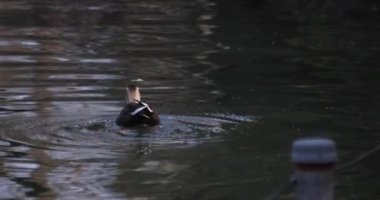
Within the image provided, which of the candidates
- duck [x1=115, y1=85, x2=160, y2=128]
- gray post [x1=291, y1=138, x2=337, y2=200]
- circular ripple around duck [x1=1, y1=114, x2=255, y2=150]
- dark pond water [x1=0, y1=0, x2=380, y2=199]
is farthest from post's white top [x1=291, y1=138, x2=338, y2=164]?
duck [x1=115, y1=85, x2=160, y2=128]

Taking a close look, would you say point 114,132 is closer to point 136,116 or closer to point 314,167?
point 136,116

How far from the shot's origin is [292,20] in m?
29.7

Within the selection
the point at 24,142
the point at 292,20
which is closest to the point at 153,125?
the point at 24,142

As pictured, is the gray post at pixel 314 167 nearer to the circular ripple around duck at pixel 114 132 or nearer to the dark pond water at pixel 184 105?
the dark pond water at pixel 184 105

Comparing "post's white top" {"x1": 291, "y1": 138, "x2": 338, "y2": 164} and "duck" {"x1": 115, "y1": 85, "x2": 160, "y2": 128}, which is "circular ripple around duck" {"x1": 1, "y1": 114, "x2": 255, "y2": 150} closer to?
"duck" {"x1": 115, "y1": 85, "x2": 160, "y2": 128}

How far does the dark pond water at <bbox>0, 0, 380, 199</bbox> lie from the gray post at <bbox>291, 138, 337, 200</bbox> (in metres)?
4.44

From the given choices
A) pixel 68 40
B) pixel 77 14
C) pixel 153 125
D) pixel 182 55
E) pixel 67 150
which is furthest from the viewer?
pixel 77 14

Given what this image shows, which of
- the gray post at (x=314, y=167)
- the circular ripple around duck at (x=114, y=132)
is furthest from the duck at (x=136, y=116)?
the gray post at (x=314, y=167)

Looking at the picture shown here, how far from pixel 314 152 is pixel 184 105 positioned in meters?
9.40

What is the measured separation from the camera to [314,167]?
5188 mm

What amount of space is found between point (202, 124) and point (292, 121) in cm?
109

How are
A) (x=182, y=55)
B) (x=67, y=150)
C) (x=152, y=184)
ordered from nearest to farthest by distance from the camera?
(x=152, y=184) → (x=67, y=150) → (x=182, y=55)

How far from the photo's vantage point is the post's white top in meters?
5.12

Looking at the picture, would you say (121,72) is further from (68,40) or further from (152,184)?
(152,184)
